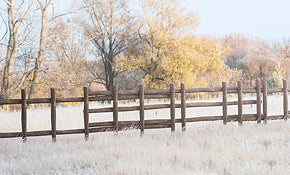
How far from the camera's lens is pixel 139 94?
11312mm

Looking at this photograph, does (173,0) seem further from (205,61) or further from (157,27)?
(205,61)

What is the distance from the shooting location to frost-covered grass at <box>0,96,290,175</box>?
6621 millimetres

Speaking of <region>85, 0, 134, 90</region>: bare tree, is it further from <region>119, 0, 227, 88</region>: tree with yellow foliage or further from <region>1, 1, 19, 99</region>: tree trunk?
<region>1, 1, 19, 99</region>: tree trunk

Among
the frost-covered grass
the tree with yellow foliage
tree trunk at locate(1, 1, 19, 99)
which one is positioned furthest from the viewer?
the tree with yellow foliage

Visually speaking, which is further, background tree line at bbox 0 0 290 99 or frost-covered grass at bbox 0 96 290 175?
background tree line at bbox 0 0 290 99

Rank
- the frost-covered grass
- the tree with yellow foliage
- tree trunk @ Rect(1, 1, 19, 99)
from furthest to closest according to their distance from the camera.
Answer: the tree with yellow foliage → tree trunk @ Rect(1, 1, 19, 99) → the frost-covered grass

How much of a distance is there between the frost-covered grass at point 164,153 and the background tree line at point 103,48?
892 cm

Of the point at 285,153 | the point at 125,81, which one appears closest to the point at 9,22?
the point at 125,81

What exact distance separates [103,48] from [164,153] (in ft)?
64.5

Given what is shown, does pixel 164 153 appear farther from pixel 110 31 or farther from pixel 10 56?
pixel 110 31

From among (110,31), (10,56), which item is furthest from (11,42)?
(110,31)

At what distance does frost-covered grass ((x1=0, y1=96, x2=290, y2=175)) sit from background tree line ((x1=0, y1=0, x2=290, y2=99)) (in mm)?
8919

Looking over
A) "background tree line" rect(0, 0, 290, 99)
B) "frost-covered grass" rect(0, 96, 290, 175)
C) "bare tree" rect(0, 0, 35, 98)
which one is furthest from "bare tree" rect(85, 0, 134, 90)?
"frost-covered grass" rect(0, 96, 290, 175)

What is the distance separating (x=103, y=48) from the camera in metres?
26.7
